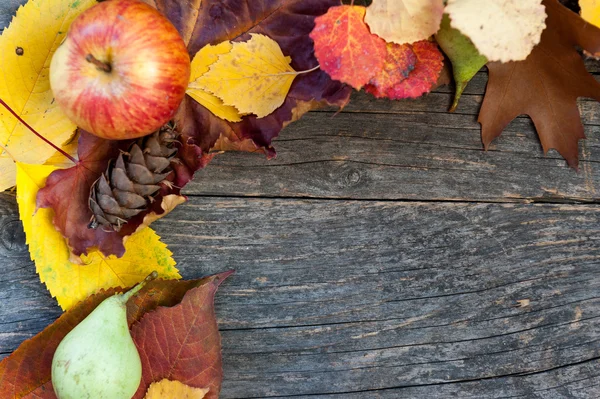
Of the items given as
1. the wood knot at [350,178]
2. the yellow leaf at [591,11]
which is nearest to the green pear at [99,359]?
the wood knot at [350,178]

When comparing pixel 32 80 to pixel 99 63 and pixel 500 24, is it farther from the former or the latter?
pixel 500 24

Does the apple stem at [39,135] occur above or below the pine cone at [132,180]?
above

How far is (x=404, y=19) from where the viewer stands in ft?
2.32

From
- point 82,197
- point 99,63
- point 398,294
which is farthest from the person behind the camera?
point 398,294

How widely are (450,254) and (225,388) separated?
404mm

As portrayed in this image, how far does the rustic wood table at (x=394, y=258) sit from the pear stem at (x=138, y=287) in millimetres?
68

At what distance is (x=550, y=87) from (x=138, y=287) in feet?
2.11

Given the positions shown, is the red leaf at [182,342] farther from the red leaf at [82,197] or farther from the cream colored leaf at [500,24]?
the cream colored leaf at [500,24]

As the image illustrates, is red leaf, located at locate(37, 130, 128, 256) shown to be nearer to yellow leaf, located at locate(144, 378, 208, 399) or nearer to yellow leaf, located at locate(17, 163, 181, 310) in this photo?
yellow leaf, located at locate(17, 163, 181, 310)

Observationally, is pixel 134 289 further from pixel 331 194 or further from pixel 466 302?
pixel 466 302

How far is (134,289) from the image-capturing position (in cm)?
77

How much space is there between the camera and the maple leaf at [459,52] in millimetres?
749

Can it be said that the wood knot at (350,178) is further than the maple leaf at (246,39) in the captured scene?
Yes

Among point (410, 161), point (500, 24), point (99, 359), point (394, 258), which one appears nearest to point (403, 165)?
point (410, 161)
